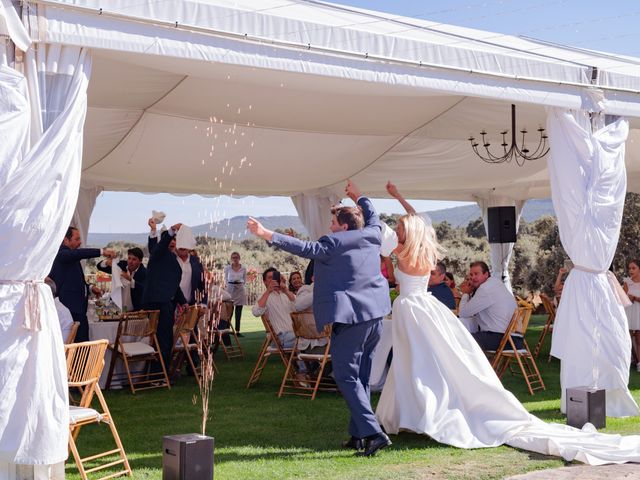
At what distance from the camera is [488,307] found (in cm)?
796

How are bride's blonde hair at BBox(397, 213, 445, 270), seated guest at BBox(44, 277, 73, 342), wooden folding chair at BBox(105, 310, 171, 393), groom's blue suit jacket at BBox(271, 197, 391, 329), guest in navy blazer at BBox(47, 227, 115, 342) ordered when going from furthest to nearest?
wooden folding chair at BBox(105, 310, 171, 393) < guest in navy blazer at BBox(47, 227, 115, 342) < seated guest at BBox(44, 277, 73, 342) < bride's blonde hair at BBox(397, 213, 445, 270) < groom's blue suit jacket at BBox(271, 197, 391, 329)

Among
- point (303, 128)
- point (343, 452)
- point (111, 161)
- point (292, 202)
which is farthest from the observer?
point (292, 202)

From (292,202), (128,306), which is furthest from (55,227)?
(292,202)

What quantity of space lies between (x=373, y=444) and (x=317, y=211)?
7.80m

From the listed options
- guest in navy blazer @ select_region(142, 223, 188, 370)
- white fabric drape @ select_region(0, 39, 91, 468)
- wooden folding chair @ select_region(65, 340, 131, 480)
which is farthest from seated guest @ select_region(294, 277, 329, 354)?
white fabric drape @ select_region(0, 39, 91, 468)

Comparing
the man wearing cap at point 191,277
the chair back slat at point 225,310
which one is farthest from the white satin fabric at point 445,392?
the chair back slat at point 225,310

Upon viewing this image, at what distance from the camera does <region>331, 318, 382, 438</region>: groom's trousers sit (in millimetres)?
5320

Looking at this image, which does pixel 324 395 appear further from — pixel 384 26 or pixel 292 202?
pixel 292 202

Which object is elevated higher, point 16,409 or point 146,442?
point 16,409

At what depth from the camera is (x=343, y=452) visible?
5.46 meters

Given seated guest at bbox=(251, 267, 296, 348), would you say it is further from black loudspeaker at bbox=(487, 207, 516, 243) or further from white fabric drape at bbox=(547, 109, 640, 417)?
black loudspeaker at bbox=(487, 207, 516, 243)

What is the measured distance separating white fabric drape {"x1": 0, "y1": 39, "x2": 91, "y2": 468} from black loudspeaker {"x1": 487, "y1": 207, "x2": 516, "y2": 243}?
11.4 metres

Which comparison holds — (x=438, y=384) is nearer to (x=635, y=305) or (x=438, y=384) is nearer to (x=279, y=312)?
(x=279, y=312)

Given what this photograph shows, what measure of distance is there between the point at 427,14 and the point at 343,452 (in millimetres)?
2998
